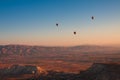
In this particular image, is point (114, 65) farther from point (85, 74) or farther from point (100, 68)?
point (85, 74)

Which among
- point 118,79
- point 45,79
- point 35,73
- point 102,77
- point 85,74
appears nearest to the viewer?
point 118,79

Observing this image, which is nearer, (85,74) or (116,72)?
(116,72)

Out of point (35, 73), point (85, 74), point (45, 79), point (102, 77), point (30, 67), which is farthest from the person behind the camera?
point (30, 67)

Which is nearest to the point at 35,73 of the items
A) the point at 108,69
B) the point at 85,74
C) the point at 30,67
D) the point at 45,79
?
the point at 30,67

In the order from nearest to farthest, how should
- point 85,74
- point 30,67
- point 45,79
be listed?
point 85,74, point 45,79, point 30,67

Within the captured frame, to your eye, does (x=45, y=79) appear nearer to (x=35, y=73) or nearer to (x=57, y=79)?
(x=57, y=79)

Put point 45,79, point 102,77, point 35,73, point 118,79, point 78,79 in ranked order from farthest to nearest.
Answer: point 35,73
point 45,79
point 78,79
point 102,77
point 118,79

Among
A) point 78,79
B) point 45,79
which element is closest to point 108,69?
point 78,79

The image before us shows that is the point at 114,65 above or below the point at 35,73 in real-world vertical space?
above

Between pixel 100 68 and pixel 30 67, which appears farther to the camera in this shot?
pixel 30 67
